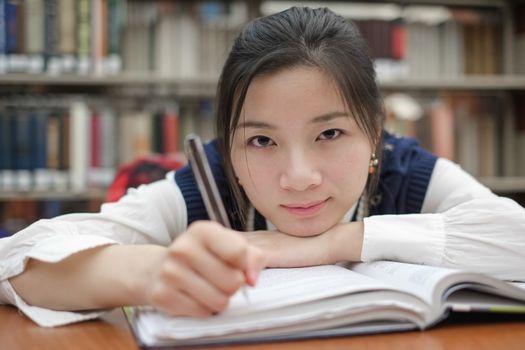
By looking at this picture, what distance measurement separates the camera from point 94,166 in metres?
2.36

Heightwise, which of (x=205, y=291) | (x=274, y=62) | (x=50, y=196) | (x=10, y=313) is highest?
(x=274, y=62)

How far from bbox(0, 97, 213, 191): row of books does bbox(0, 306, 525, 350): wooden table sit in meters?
1.72

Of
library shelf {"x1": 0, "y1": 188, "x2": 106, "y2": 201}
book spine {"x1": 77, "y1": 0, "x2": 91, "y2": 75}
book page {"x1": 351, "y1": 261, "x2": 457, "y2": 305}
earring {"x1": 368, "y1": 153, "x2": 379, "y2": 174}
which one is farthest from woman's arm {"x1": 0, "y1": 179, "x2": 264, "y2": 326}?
book spine {"x1": 77, "y1": 0, "x2": 91, "y2": 75}

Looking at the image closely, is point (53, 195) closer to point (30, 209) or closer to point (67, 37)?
point (30, 209)

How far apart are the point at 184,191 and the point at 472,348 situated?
2.16ft

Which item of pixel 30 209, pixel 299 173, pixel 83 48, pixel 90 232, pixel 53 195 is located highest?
pixel 83 48

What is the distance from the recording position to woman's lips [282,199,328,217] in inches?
34.6

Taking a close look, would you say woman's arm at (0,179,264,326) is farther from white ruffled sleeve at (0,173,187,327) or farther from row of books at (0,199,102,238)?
row of books at (0,199,102,238)

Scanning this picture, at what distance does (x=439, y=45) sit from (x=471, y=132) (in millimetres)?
409

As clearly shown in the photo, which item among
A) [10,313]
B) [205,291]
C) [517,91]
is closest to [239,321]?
[205,291]

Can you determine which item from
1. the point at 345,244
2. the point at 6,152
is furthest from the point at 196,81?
the point at 345,244

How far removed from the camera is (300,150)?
843 millimetres

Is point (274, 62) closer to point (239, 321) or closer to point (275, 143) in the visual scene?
point (275, 143)

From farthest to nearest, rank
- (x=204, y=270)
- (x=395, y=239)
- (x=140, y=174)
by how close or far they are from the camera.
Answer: (x=140, y=174)
(x=395, y=239)
(x=204, y=270)
